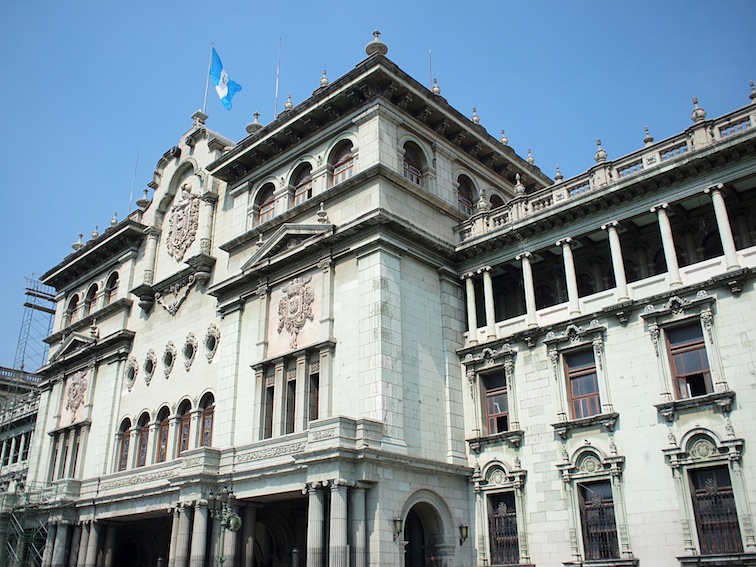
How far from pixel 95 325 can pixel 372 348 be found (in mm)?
24661

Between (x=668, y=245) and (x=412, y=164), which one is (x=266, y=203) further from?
(x=668, y=245)

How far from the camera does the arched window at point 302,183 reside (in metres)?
32.6

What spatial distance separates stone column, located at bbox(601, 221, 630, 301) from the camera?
2512 cm

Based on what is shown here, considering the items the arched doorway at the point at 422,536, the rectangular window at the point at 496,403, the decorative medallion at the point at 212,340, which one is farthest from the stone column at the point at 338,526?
the decorative medallion at the point at 212,340

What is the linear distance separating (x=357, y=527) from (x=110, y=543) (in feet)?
59.4

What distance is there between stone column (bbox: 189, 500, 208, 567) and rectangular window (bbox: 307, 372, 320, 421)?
5335 millimetres

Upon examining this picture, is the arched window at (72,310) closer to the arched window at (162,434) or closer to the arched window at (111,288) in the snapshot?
the arched window at (111,288)

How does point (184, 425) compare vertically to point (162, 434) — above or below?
above

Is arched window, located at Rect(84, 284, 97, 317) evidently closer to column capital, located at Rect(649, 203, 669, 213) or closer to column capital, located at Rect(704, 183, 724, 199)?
column capital, located at Rect(649, 203, 669, 213)

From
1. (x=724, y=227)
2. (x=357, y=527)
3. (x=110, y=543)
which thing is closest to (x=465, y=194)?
(x=724, y=227)

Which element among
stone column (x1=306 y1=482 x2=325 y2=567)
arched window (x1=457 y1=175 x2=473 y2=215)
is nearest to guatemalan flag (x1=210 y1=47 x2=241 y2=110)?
arched window (x1=457 y1=175 x2=473 y2=215)

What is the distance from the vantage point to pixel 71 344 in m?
45.5

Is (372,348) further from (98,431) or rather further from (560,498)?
(98,431)

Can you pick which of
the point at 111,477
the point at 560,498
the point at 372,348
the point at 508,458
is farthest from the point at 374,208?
the point at 111,477
